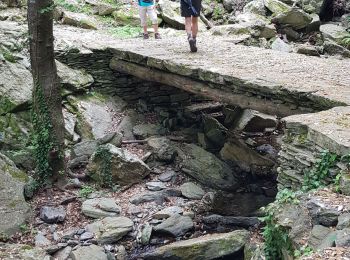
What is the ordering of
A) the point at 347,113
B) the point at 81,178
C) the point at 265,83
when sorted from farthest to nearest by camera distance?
the point at 81,178
the point at 265,83
the point at 347,113

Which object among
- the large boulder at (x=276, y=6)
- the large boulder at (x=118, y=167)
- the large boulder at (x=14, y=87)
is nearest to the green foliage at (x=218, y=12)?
the large boulder at (x=276, y=6)

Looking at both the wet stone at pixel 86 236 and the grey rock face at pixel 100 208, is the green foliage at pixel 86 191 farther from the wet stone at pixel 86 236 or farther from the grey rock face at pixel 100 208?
the wet stone at pixel 86 236

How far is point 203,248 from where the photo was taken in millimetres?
6199

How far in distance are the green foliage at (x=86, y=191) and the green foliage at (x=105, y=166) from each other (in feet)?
0.68

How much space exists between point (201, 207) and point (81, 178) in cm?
224

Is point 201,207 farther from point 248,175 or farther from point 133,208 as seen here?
point 248,175

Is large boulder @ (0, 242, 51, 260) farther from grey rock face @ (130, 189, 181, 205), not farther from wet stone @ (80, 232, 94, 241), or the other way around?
grey rock face @ (130, 189, 181, 205)

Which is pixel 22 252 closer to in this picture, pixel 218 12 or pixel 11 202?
pixel 11 202

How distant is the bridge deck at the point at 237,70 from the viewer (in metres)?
6.67

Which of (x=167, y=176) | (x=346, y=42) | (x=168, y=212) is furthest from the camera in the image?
(x=346, y=42)

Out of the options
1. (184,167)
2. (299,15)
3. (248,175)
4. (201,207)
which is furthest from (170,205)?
(299,15)

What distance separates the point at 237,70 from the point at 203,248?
10.3ft

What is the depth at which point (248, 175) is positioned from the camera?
9.06 m

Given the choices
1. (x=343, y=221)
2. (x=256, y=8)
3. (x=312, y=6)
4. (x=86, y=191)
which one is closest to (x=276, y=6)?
(x=256, y=8)
